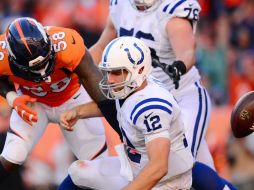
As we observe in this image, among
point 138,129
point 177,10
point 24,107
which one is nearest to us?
point 138,129

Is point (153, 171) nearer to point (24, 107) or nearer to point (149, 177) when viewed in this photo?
point (149, 177)

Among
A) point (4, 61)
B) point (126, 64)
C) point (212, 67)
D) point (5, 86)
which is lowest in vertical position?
point (212, 67)

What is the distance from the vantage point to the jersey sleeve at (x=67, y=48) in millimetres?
6633

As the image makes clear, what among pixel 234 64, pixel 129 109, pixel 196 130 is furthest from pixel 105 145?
pixel 234 64

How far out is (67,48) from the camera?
6.66 meters

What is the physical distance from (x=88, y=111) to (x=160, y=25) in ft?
3.44

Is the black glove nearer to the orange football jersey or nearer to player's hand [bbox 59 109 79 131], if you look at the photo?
the orange football jersey

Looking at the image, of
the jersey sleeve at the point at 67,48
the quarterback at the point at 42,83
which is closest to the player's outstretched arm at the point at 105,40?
the quarterback at the point at 42,83

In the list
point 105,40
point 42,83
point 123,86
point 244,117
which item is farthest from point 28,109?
point 244,117

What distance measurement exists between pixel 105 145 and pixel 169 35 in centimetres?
98

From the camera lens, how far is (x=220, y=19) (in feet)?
38.3

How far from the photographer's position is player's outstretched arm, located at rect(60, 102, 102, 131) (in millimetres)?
6156

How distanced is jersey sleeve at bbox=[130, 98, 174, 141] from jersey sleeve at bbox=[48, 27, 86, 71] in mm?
1013

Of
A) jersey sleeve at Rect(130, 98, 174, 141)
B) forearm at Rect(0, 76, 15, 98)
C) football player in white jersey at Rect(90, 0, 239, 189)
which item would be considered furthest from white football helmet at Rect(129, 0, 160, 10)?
jersey sleeve at Rect(130, 98, 174, 141)
